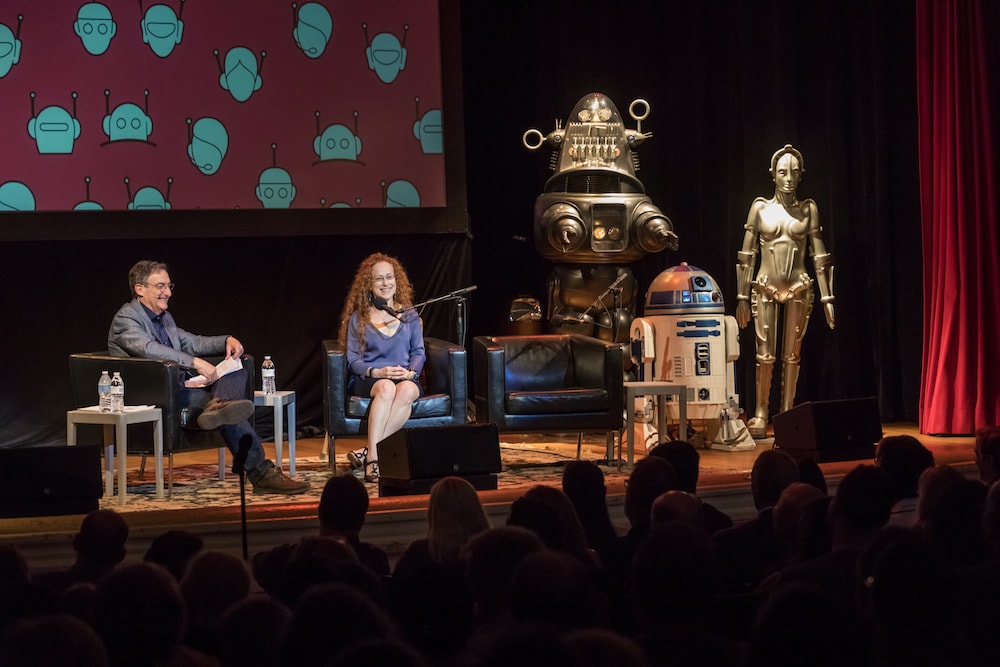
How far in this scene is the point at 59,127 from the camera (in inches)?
272

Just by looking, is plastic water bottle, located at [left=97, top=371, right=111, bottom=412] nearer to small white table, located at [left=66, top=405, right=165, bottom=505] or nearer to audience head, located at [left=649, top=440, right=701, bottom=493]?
→ small white table, located at [left=66, top=405, right=165, bottom=505]

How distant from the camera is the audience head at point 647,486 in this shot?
3.28m

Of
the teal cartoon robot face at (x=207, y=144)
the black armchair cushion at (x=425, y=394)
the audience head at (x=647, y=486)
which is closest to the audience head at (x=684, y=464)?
the audience head at (x=647, y=486)

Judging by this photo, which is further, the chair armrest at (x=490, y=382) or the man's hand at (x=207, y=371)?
the chair armrest at (x=490, y=382)

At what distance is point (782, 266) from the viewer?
7023 mm

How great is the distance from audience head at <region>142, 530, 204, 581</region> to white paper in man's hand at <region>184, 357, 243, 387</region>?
2.81 meters

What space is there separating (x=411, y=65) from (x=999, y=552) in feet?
18.2

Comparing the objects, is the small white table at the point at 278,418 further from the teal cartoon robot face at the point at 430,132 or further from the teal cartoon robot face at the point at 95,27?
the teal cartoon robot face at the point at 95,27

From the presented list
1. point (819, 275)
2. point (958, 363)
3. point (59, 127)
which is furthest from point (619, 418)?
point (59, 127)

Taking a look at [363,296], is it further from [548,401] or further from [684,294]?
[684,294]

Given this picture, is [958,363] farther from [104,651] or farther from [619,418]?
[104,651]

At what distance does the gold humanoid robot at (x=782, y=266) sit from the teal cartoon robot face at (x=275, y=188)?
2747 mm

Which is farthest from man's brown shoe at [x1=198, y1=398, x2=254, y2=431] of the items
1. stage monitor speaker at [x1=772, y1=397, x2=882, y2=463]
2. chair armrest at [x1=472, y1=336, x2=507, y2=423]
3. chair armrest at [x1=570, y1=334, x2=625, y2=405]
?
stage monitor speaker at [x1=772, y1=397, x2=882, y2=463]

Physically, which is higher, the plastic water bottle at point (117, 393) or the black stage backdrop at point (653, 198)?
the black stage backdrop at point (653, 198)
